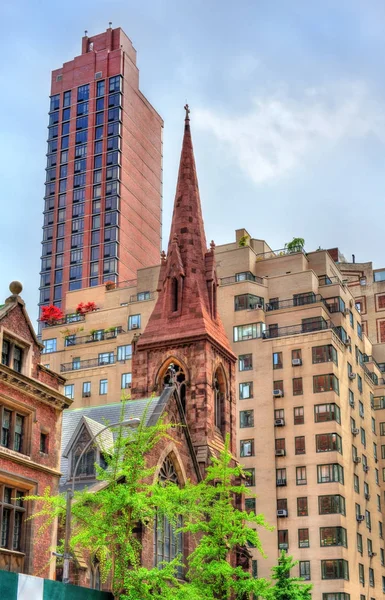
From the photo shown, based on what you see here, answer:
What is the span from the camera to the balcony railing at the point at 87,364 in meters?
92.7

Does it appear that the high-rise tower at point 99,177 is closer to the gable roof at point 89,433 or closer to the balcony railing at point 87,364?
the balcony railing at point 87,364

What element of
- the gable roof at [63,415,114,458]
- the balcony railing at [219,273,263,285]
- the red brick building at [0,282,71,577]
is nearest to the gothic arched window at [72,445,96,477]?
the gable roof at [63,415,114,458]

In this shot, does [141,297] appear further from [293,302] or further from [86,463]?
[86,463]

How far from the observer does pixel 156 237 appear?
164 m

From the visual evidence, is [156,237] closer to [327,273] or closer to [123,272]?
[123,272]

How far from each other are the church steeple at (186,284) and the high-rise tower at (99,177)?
78829 mm

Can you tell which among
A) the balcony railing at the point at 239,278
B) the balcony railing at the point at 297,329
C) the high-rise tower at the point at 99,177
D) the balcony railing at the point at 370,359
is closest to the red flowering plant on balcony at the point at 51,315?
the balcony railing at the point at 239,278

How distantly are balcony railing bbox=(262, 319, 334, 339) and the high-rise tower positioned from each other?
212 feet

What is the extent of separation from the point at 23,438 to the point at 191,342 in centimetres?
2649

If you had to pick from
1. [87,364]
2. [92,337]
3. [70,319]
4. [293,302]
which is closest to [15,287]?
[293,302]

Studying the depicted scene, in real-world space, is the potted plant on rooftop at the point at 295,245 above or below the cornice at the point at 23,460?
above

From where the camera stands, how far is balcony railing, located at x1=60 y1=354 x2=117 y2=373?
9269 cm

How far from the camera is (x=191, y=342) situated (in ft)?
208

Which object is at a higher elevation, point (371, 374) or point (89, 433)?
point (371, 374)
